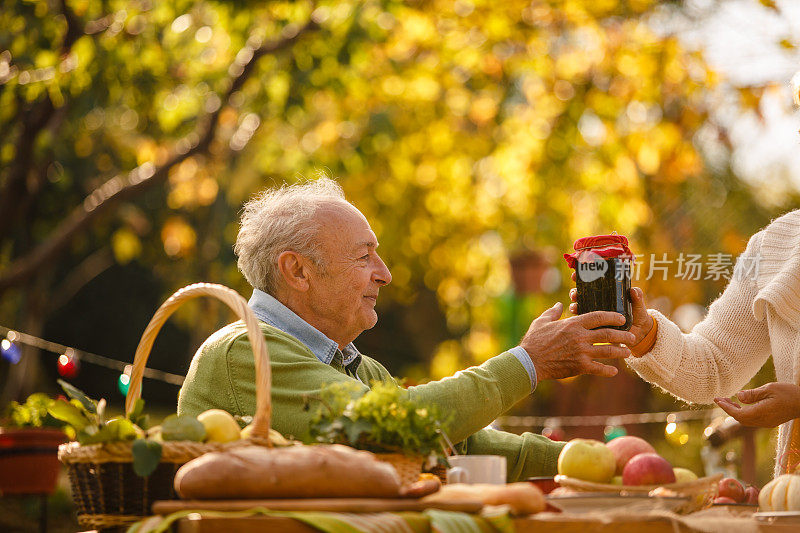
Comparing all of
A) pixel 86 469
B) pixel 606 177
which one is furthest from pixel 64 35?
pixel 86 469

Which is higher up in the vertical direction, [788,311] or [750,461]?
[788,311]

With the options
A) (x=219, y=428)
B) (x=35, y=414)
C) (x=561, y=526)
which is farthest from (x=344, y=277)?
(x=561, y=526)

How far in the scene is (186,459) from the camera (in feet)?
6.51

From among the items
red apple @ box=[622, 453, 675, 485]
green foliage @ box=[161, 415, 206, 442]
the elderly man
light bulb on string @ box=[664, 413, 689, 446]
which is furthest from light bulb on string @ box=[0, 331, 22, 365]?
red apple @ box=[622, 453, 675, 485]

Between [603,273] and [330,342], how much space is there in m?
0.84

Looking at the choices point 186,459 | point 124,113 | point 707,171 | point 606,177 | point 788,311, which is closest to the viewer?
point 186,459

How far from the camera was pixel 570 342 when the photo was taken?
2.71 meters

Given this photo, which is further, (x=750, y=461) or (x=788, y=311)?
(x=750, y=461)

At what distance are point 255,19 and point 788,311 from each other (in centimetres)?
591

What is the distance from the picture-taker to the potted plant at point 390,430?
209 centimetres

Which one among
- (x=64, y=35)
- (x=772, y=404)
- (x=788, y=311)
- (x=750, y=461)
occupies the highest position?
(x=64, y=35)

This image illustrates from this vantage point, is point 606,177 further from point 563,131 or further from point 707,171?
point 707,171

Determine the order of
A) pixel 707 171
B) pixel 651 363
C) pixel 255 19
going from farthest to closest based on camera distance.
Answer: pixel 707 171 → pixel 255 19 → pixel 651 363

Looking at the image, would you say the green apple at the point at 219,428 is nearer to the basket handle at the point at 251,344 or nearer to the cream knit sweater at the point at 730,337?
the basket handle at the point at 251,344
